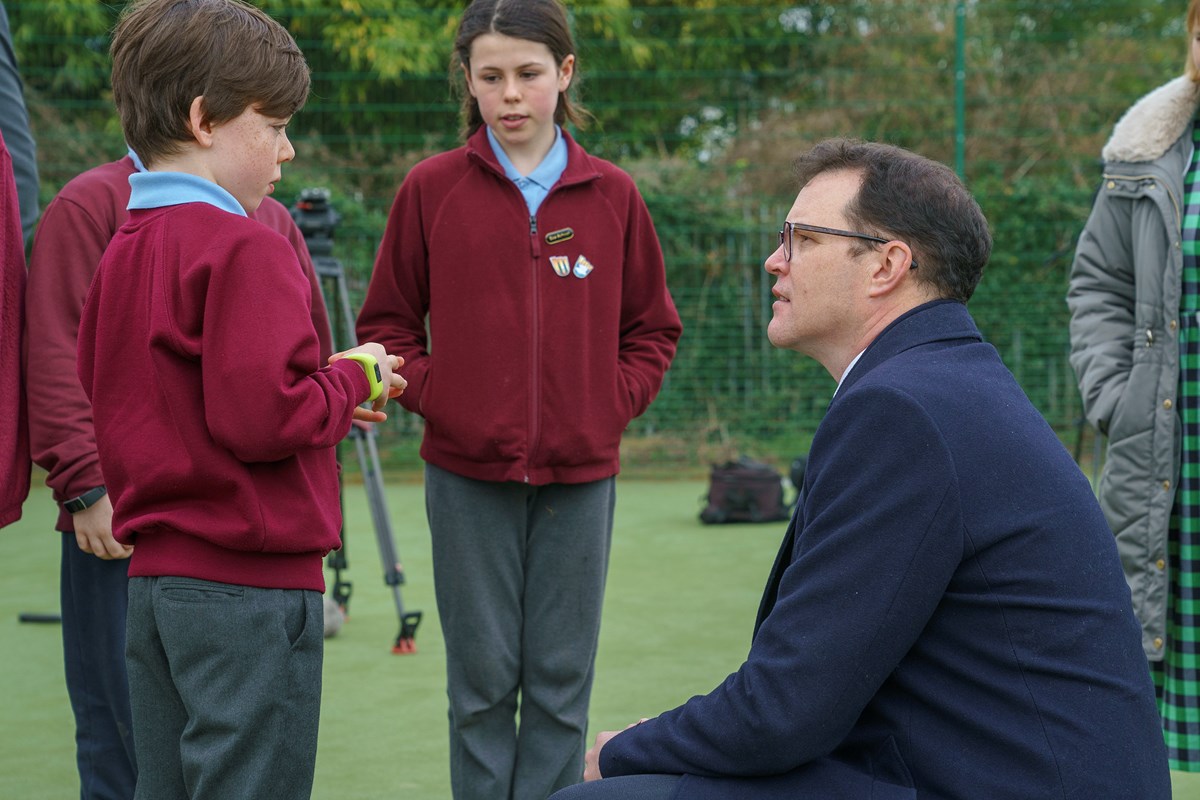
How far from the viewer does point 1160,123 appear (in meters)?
3.09

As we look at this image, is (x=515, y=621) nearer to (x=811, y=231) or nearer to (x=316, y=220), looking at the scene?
(x=811, y=231)

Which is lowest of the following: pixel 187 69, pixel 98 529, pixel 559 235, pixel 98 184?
pixel 98 529

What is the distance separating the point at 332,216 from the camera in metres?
4.92

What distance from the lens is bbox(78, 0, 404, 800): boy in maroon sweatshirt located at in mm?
1929

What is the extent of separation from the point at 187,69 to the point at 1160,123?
2141 mm

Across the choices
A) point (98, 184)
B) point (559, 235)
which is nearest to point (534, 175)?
point (559, 235)

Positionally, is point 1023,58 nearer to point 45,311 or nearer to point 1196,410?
point 1196,410

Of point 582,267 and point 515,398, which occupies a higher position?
point 582,267

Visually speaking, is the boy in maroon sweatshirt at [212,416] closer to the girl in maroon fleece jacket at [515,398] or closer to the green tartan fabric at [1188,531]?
the girl in maroon fleece jacket at [515,398]

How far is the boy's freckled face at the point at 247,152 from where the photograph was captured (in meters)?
2.05

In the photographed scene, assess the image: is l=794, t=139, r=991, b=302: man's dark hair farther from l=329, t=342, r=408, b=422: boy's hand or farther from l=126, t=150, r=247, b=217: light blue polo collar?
l=126, t=150, r=247, b=217: light blue polo collar

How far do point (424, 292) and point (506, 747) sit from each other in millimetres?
990

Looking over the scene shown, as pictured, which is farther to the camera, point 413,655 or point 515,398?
point 413,655

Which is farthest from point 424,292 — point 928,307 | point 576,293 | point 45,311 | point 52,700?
point 52,700
